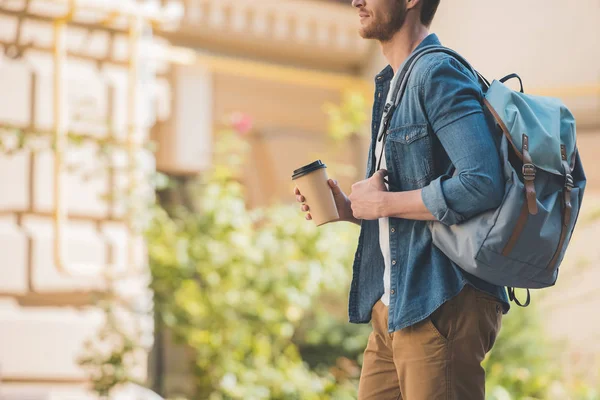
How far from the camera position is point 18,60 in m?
4.23

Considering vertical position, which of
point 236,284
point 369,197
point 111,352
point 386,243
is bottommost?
point 111,352

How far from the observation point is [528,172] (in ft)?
5.79

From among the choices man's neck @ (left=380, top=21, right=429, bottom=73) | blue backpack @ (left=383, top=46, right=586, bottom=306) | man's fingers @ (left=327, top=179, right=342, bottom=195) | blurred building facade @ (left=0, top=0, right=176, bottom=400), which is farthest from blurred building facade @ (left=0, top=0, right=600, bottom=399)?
Result: blue backpack @ (left=383, top=46, right=586, bottom=306)

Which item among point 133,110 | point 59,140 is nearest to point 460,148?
point 59,140

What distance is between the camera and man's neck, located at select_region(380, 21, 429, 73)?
205 centimetres

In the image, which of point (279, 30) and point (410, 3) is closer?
point (410, 3)

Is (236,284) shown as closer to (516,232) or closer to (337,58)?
(337,58)

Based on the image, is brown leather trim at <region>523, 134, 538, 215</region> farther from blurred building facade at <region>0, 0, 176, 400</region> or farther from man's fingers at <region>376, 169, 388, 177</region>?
blurred building facade at <region>0, 0, 176, 400</region>

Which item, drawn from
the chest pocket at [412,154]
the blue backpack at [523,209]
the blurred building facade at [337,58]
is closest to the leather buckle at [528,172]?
the blue backpack at [523,209]

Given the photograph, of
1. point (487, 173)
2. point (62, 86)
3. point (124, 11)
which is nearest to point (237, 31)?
point (124, 11)

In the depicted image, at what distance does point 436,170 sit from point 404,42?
33 centimetres

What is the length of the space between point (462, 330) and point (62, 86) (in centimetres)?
296

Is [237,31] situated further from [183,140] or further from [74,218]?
[74,218]

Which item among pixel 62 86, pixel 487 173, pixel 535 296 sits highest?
pixel 62 86
